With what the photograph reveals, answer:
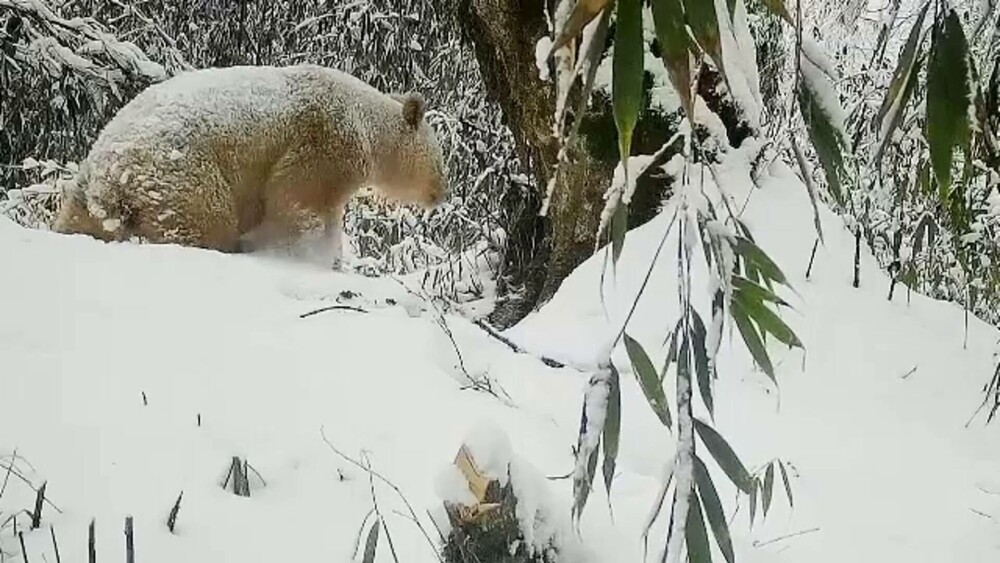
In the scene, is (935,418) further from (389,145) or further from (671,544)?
(389,145)

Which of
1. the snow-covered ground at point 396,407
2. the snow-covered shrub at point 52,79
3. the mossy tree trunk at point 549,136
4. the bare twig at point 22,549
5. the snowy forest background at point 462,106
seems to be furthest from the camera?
the snow-covered shrub at point 52,79

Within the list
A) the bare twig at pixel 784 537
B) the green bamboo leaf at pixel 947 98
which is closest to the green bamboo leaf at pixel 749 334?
the green bamboo leaf at pixel 947 98

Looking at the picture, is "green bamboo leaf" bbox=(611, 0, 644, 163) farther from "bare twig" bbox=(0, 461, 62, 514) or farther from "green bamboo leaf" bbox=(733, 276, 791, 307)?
"bare twig" bbox=(0, 461, 62, 514)

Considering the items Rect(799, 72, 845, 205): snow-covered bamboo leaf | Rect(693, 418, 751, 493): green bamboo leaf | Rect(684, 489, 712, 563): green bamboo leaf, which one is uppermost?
Rect(799, 72, 845, 205): snow-covered bamboo leaf

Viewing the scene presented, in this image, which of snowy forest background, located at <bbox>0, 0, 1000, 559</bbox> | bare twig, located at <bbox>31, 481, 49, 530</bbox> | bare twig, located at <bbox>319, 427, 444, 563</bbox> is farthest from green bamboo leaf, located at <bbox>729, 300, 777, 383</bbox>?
bare twig, located at <bbox>31, 481, 49, 530</bbox>

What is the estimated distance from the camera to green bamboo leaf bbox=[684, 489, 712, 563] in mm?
1064

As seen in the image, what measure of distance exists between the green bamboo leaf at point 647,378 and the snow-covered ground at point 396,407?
1.48 feet

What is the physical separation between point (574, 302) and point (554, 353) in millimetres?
291

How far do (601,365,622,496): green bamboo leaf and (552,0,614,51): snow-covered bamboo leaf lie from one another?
0.48m

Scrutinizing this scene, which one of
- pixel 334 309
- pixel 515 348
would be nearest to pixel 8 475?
pixel 334 309

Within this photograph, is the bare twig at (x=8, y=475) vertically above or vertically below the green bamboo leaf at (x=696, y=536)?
below

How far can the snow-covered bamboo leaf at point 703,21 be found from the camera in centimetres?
81

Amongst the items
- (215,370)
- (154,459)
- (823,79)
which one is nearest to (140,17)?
(215,370)

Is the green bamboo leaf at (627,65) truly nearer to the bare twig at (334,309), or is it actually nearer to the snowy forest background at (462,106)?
the snowy forest background at (462,106)
